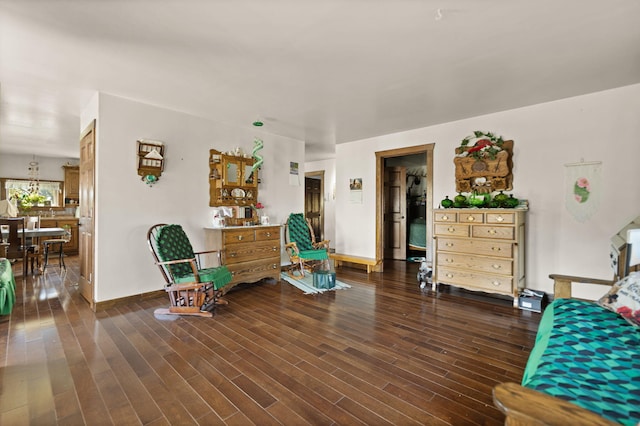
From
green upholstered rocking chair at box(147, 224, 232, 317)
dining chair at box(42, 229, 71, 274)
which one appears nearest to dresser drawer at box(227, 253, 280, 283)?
green upholstered rocking chair at box(147, 224, 232, 317)

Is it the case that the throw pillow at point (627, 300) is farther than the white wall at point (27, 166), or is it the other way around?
the white wall at point (27, 166)

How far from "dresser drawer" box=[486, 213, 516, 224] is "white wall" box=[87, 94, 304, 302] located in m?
4.04

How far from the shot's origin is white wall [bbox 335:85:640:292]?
3355 millimetres

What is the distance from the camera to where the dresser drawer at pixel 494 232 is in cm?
360

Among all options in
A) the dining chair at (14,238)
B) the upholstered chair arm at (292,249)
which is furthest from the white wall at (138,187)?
the dining chair at (14,238)

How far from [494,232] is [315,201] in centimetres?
558

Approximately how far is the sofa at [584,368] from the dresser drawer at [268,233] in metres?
3.60

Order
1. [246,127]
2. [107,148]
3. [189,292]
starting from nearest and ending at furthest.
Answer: [189,292], [107,148], [246,127]

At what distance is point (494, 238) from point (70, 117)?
6415mm

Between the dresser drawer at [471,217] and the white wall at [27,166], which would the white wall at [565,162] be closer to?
the dresser drawer at [471,217]

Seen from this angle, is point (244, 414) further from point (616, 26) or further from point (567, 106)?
point (567, 106)

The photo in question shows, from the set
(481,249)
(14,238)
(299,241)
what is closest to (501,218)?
(481,249)

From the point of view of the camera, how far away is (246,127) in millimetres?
5023

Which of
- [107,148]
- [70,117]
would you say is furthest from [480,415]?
[70,117]
